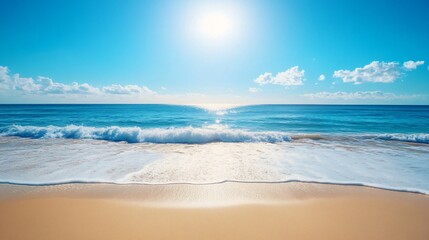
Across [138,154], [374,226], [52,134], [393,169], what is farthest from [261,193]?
[52,134]

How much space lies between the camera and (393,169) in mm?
6551

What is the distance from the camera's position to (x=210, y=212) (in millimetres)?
3744

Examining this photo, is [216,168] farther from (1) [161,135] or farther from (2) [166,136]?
(1) [161,135]

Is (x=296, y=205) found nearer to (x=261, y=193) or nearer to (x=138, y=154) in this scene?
(x=261, y=193)

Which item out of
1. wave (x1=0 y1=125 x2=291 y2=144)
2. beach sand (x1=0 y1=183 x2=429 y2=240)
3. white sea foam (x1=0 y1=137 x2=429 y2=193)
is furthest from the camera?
wave (x1=0 y1=125 x2=291 y2=144)

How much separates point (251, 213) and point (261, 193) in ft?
3.22

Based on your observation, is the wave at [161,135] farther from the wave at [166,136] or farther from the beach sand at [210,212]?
the beach sand at [210,212]

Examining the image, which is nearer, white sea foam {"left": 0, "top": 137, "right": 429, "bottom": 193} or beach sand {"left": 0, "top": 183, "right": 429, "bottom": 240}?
beach sand {"left": 0, "top": 183, "right": 429, "bottom": 240}

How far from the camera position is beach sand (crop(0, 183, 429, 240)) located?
10.3ft

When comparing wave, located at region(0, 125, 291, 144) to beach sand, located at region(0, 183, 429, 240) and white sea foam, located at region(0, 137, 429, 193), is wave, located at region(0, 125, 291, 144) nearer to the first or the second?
white sea foam, located at region(0, 137, 429, 193)

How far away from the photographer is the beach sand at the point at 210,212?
313 centimetres

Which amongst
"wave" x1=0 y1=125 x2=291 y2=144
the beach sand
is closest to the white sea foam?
the beach sand

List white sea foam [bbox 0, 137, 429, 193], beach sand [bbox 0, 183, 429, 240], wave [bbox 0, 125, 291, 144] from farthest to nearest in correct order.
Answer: wave [bbox 0, 125, 291, 144], white sea foam [bbox 0, 137, 429, 193], beach sand [bbox 0, 183, 429, 240]

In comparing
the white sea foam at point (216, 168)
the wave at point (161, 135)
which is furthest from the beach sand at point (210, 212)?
the wave at point (161, 135)
